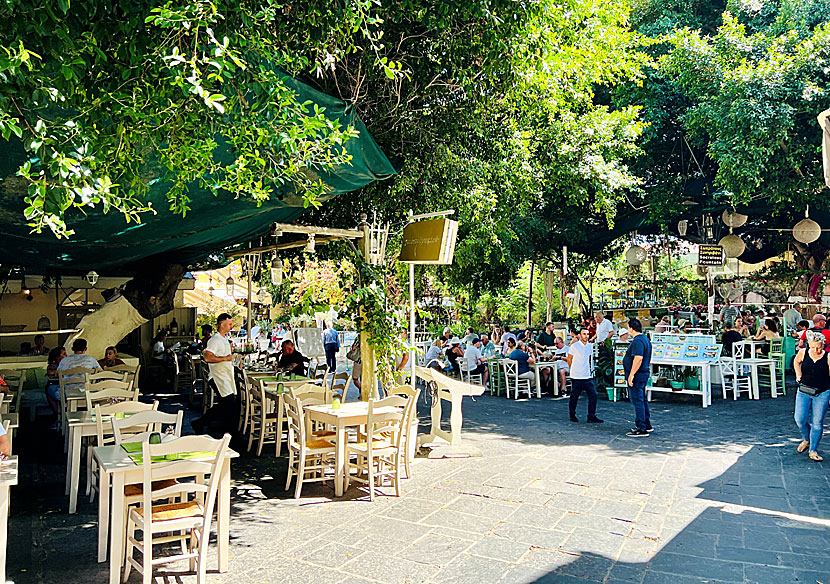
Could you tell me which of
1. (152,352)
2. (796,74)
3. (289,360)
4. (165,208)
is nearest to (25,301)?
(152,352)

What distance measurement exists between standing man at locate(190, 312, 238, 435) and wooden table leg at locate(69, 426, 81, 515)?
89.3 inches

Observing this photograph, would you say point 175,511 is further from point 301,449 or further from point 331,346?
point 331,346

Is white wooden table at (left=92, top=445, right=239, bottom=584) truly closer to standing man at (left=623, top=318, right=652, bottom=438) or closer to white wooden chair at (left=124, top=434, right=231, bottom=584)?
white wooden chair at (left=124, top=434, right=231, bottom=584)

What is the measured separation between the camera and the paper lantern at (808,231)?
1276 centimetres

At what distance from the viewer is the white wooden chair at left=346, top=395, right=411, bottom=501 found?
18.7 ft

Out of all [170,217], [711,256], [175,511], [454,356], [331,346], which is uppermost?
[711,256]

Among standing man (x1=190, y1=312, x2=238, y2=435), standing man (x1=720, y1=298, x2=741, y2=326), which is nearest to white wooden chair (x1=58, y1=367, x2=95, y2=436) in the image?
standing man (x1=190, y1=312, x2=238, y2=435)

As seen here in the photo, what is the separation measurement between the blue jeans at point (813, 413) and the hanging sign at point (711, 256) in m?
8.11

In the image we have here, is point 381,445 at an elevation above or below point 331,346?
below

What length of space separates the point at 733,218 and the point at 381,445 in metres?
11.5

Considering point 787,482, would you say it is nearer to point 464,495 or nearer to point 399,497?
point 464,495

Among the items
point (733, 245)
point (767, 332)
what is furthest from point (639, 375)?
point (733, 245)

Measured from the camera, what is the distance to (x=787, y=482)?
6.12 metres

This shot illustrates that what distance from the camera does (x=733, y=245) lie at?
14.4 metres
